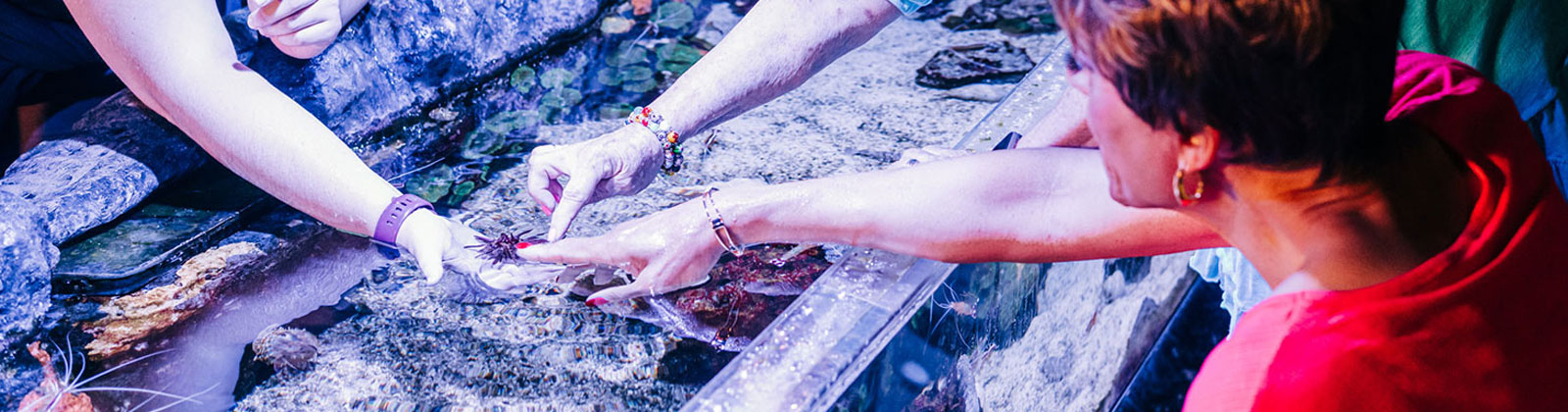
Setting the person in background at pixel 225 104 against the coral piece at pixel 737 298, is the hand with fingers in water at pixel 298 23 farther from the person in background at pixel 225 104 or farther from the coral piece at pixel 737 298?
the coral piece at pixel 737 298

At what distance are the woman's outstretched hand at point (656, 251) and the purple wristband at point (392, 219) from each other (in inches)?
14.2

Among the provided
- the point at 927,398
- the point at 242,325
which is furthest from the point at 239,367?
the point at 927,398

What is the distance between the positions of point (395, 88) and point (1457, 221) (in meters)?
2.04

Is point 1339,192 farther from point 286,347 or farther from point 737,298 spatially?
point 286,347

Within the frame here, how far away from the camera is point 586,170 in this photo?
5.13ft

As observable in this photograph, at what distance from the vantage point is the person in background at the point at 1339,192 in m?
0.73

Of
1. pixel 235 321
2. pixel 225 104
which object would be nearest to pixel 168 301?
pixel 235 321

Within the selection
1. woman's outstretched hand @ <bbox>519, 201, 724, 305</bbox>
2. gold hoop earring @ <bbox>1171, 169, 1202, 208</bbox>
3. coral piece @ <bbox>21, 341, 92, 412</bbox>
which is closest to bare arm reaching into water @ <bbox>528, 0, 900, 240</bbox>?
woman's outstretched hand @ <bbox>519, 201, 724, 305</bbox>

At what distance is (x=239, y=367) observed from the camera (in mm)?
1396

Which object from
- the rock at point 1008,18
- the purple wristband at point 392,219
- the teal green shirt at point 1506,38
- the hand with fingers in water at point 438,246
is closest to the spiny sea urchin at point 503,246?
the hand with fingers in water at point 438,246

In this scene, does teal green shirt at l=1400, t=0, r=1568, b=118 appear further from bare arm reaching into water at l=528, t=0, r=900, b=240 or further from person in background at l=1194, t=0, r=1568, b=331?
bare arm reaching into water at l=528, t=0, r=900, b=240

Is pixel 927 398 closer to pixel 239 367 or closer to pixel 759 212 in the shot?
pixel 759 212

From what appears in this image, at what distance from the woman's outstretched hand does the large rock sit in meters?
0.76

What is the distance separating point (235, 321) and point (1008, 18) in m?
2.02
